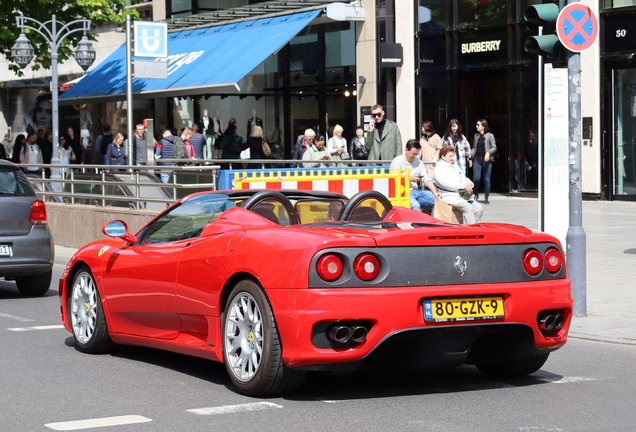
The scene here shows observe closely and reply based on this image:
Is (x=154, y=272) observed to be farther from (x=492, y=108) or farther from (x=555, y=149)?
(x=492, y=108)

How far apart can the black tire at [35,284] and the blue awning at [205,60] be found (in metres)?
14.1

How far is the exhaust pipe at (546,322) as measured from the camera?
7098 millimetres

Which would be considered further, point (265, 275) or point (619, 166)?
point (619, 166)

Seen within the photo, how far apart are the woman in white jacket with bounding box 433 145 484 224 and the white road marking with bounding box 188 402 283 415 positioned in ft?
29.6

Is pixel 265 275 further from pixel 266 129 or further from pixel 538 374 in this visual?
pixel 266 129

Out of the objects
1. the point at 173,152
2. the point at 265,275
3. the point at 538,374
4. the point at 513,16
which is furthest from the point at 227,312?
the point at 513,16

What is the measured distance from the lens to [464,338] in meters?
6.84

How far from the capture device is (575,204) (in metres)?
10.5

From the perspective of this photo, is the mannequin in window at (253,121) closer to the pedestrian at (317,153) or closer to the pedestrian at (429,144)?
the pedestrian at (317,153)

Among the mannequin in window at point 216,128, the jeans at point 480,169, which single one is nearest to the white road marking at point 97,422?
the jeans at point 480,169

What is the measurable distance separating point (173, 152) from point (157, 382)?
703 inches

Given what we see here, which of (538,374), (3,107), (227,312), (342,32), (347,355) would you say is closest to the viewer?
(347,355)

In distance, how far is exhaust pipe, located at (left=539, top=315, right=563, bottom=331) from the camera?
23.3 feet

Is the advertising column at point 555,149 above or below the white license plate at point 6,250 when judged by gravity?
above
